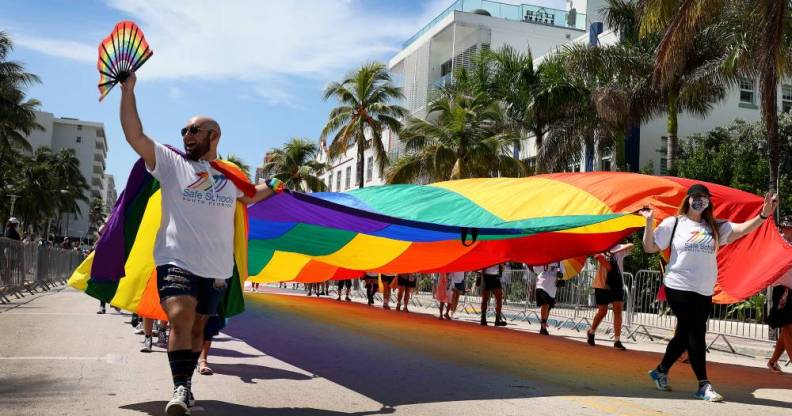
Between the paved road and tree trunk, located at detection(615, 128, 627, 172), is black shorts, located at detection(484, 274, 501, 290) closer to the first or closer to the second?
the paved road

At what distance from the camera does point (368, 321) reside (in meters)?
15.8

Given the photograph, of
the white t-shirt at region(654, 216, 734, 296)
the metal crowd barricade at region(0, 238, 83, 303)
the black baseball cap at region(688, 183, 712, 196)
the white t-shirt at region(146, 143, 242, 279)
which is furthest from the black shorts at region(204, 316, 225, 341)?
the metal crowd barricade at region(0, 238, 83, 303)

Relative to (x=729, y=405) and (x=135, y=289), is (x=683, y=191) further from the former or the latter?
(x=135, y=289)

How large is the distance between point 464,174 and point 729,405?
83.7 feet

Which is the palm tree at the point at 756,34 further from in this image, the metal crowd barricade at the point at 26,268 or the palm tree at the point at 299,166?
the palm tree at the point at 299,166

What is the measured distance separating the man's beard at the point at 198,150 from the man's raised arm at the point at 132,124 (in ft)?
0.89

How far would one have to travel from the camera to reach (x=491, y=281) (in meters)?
16.1

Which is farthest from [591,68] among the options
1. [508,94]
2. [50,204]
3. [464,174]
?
[50,204]

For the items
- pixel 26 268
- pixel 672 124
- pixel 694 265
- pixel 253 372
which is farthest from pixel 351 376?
pixel 672 124

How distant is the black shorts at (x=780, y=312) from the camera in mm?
9461

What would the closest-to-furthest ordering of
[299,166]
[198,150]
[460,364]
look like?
[198,150]
[460,364]
[299,166]

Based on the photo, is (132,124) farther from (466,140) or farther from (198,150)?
(466,140)

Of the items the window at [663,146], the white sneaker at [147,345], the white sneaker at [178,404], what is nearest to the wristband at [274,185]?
the white sneaker at [178,404]

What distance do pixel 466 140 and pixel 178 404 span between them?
28.2m
